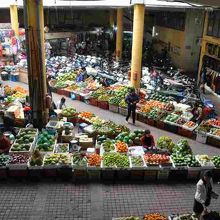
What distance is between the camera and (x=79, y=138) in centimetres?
1018

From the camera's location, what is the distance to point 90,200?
7.84 meters

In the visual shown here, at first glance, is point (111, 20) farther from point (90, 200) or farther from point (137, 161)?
point (90, 200)

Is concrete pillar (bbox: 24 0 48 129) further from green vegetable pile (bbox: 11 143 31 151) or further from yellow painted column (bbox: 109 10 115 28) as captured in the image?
yellow painted column (bbox: 109 10 115 28)

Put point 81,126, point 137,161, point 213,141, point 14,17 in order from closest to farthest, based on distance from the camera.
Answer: point 137,161
point 213,141
point 81,126
point 14,17

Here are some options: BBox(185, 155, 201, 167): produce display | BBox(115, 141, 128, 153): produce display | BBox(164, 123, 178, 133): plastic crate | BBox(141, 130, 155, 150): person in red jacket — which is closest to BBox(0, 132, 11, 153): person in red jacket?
BBox(115, 141, 128, 153): produce display

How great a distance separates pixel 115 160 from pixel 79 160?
97cm

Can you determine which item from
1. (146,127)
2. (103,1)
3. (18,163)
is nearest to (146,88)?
(146,127)

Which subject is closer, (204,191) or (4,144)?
(204,191)

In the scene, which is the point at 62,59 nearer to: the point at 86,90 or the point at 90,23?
the point at 86,90

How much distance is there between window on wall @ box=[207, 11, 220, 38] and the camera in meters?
17.0

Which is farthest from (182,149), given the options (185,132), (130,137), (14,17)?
(14,17)

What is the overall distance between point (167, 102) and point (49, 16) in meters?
19.0

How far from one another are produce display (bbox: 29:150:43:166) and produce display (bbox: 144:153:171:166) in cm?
286

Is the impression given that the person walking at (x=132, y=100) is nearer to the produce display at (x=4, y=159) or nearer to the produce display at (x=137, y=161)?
the produce display at (x=137, y=161)
